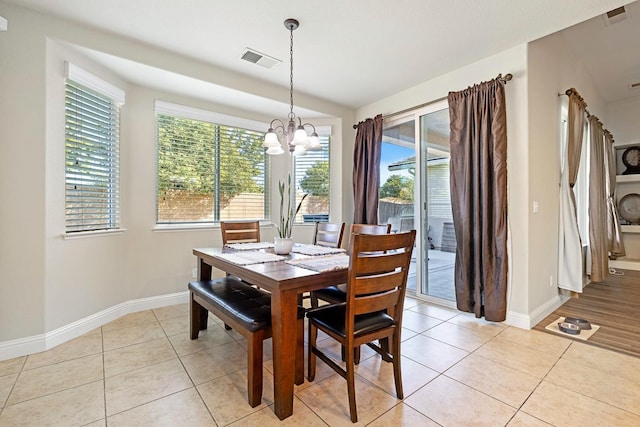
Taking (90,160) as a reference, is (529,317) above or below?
below

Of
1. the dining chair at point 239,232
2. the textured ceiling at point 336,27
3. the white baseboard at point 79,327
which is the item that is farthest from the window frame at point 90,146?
the dining chair at point 239,232

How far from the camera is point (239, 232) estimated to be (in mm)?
3166

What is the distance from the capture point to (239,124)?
12.9ft

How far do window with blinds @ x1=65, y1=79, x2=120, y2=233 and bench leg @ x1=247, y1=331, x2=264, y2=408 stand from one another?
2.12 metres

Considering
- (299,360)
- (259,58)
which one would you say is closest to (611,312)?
(299,360)

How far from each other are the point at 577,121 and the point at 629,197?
3292mm

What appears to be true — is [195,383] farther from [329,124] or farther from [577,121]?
[577,121]

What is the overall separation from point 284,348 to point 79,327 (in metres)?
2.22

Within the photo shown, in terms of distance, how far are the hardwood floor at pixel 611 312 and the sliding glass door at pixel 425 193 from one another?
1.11 m

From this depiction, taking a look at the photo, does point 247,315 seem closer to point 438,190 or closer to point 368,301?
point 368,301

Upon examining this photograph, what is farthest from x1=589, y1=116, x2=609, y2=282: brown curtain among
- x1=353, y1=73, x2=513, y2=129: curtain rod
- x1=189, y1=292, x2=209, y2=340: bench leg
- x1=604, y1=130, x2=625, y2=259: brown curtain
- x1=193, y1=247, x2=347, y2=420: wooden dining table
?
x1=189, y1=292, x2=209, y2=340: bench leg

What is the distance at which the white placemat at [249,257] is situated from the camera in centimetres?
208

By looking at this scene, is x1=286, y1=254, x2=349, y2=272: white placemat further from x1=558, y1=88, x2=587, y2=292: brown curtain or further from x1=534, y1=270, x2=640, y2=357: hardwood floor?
x1=558, y1=88, x2=587, y2=292: brown curtain

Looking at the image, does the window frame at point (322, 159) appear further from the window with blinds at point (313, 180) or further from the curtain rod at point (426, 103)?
the curtain rod at point (426, 103)
